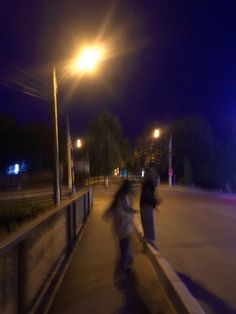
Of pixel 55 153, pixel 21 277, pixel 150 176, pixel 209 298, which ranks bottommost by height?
pixel 209 298

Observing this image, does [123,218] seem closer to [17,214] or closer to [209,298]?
[209,298]

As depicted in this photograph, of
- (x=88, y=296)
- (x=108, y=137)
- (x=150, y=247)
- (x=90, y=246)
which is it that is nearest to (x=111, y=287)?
(x=88, y=296)

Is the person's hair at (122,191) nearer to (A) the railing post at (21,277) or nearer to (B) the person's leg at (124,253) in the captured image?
(B) the person's leg at (124,253)

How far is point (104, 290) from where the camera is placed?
26.7ft

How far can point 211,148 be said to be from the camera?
6950 centimetres

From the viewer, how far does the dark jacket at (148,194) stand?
11.1 meters

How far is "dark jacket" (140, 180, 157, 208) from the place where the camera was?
11102mm

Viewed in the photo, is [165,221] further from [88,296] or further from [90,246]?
[88,296]

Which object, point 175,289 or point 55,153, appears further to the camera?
point 55,153

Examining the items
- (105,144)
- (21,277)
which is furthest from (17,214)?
(105,144)

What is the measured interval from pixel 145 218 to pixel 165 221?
9.37 metres

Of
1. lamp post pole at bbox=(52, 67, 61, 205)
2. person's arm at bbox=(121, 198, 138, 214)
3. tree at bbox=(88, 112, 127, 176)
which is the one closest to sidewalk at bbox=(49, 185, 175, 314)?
person's arm at bbox=(121, 198, 138, 214)

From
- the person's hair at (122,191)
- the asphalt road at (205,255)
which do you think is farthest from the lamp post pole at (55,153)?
the person's hair at (122,191)

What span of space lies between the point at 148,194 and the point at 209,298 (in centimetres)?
391
